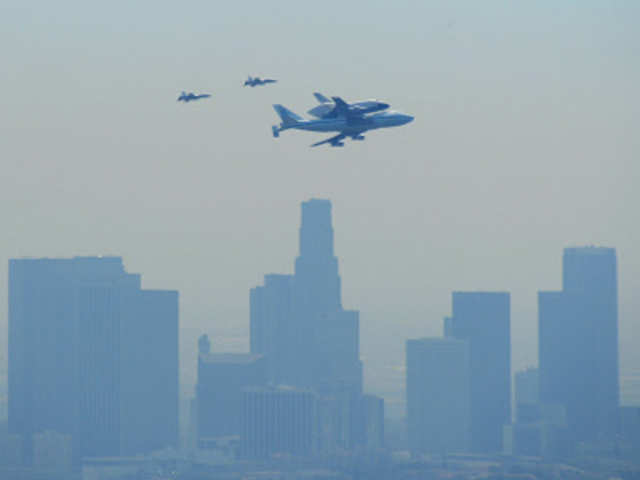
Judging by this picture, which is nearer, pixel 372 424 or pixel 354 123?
pixel 354 123

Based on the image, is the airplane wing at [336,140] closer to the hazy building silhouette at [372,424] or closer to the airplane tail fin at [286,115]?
the airplane tail fin at [286,115]

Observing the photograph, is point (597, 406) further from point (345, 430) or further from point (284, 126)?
point (284, 126)

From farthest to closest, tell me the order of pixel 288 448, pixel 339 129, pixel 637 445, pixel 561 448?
pixel 288 448
pixel 561 448
pixel 637 445
pixel 339 129

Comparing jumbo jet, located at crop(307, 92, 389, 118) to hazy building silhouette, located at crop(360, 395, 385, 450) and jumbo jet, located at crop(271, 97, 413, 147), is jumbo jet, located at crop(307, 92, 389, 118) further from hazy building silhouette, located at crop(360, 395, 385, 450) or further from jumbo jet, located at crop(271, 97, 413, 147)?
hazy building silhouette, located at crop(360, 395, 385, 450)

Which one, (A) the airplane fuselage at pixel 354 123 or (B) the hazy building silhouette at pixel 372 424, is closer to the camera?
(A) the airplane fuselage at pixel 354 123

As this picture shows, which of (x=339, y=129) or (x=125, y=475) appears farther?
(x=125, y=475)

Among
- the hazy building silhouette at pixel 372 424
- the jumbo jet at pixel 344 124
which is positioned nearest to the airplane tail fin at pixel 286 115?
the jumbo jet at pixel 344 124

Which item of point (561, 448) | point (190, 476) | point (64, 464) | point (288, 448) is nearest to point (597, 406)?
point (561, 448)

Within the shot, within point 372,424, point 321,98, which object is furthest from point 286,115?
point 372,424

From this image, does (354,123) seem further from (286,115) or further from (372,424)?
(372,424)
